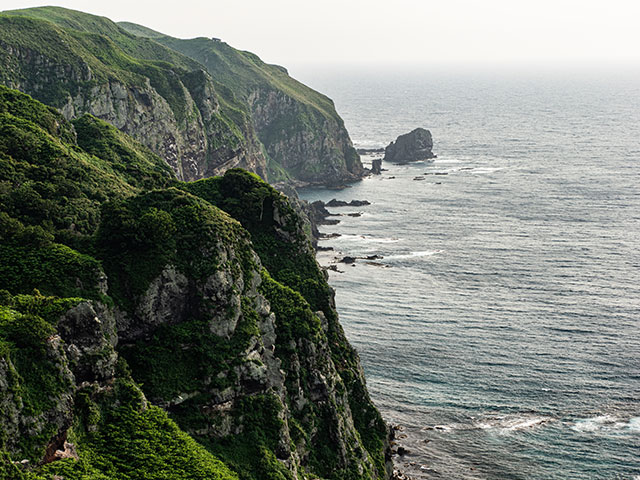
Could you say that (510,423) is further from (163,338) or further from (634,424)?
(163,338)

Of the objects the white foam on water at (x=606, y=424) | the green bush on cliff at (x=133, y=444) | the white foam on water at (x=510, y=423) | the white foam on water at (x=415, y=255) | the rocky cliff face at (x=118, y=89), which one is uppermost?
the rocky cliff face at (x=118, y=89)

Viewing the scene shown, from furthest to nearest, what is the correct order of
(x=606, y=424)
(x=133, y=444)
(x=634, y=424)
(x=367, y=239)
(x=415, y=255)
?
(x=367, y=239) → (x=415, y=255) → (x=606, y=424) → (x=634, y=424) → (x=133, y=444)

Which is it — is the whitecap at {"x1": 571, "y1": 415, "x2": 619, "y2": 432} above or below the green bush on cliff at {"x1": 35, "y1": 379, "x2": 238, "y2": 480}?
below

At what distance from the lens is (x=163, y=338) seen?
2381 inches

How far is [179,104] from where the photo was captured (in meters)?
180

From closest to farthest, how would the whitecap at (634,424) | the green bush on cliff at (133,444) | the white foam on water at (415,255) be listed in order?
the green bush on cliff at (133,444) → the whitecap at (634,424) → the white foam on water at (415,255)

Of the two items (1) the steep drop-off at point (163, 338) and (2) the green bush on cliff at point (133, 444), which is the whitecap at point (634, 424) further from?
(2) the green bush on cliff at point (133, 444)

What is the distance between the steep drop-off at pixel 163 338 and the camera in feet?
154

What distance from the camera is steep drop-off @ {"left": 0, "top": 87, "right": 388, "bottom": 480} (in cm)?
4688

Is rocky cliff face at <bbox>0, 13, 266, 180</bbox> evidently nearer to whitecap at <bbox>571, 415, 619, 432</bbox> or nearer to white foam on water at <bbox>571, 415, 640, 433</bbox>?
whitecap at <bbox>571, 415, 619, 432</bbox>

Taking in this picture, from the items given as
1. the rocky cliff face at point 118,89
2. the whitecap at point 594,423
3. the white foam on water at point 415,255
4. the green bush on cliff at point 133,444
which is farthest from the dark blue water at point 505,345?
the rocky cliff face at point 118,89

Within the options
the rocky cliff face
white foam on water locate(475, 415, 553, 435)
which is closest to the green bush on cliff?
white foam on water locate(475, 415, 553, 435)

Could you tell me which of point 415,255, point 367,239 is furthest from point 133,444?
point 367,239

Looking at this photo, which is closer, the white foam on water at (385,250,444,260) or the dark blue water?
the dark blue water
